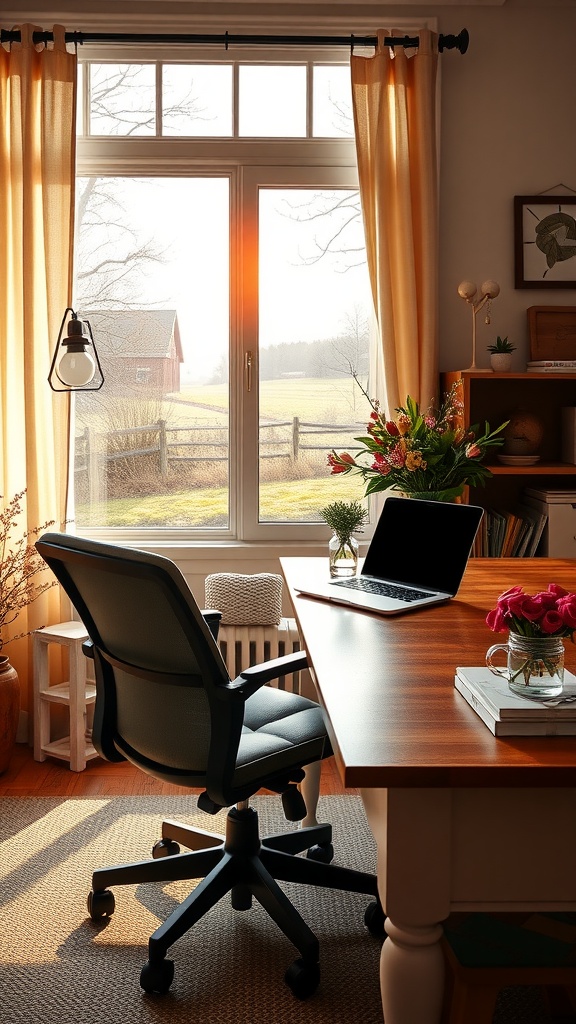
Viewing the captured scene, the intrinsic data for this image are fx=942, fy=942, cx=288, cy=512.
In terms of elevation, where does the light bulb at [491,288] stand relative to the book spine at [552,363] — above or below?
above

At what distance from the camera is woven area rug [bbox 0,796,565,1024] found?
77.4 inches

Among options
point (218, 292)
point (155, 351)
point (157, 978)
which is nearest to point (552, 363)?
point (218, 292)

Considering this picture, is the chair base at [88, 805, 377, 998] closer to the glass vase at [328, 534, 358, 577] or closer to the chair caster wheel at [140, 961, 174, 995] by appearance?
the chair caster wheel at [140, 961, 174, 995]

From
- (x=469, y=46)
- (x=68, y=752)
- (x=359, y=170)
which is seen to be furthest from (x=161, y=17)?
(x=68, y=752)

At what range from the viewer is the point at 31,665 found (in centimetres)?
365

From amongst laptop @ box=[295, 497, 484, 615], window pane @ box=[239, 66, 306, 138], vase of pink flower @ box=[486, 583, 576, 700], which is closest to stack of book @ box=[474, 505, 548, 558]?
laptop @ box=[295, 497, 484, 615]

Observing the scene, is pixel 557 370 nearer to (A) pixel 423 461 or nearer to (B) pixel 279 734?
(A) pixel 423 461

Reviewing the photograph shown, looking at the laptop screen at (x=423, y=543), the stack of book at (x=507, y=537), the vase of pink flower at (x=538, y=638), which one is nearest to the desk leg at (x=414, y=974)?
the vase of pink flower at (x=538, y=638)

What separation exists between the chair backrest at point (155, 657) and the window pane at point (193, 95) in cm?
231

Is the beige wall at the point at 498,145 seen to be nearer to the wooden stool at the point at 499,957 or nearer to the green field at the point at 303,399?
the green field at the point at 303,399

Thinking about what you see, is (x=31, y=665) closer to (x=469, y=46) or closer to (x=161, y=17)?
(x=161, y=17)

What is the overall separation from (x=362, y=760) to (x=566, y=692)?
375 mm

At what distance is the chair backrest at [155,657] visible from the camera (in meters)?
1.84

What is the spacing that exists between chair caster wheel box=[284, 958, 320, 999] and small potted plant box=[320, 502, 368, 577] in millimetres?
970
